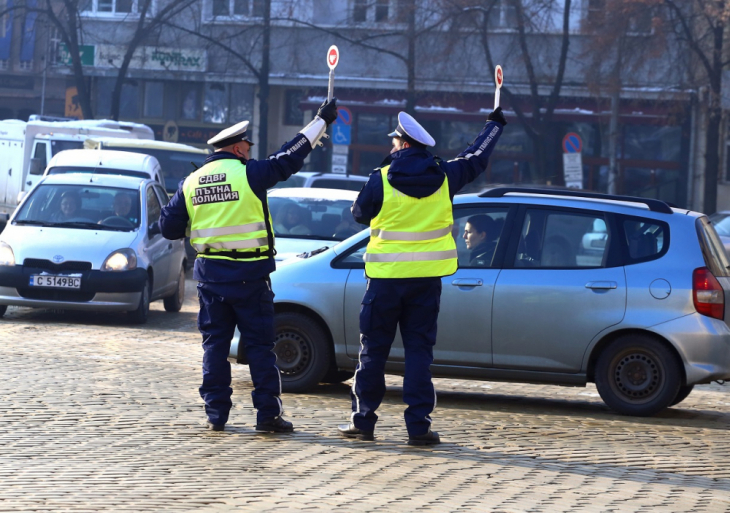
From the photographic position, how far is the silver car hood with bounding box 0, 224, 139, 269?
1262 cm

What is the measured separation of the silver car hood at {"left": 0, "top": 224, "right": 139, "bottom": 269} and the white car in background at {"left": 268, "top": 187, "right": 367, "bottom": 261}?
67.7 inches

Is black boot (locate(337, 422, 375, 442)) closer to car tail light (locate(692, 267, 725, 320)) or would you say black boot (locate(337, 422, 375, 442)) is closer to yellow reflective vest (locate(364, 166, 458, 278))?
yellow reflective vest (locate(364, 166, 458, 278))

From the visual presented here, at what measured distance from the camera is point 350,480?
557cm

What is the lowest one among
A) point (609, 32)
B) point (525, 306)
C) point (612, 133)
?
point (525, 306)

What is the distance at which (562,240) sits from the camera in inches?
334

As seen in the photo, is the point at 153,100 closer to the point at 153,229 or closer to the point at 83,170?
the point at 83,170

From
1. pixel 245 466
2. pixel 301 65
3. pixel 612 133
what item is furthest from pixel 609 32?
pixel 245 466

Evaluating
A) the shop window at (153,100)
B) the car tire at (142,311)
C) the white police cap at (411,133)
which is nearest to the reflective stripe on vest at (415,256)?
the white police cap at (411,133)

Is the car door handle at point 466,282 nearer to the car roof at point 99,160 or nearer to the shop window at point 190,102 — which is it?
the car roof at point 99,160

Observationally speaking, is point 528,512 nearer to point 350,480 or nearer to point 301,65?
point 350,480

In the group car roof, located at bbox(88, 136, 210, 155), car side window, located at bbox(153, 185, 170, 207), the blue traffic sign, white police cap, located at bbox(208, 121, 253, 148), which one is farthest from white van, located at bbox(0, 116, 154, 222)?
white police cap, located at bbox(208, 121, 253, 148)

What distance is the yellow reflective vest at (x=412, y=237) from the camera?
657 cm

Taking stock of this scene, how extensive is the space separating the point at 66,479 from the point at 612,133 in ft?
81.9

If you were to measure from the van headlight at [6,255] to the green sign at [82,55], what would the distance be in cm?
2552
